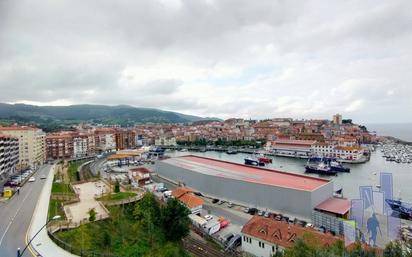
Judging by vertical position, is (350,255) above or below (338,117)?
below

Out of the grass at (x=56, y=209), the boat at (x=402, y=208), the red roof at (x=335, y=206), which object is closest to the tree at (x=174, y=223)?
the grass at (x=56, y=209)

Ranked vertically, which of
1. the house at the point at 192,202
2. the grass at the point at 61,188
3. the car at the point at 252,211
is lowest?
the car at the point at 252,211

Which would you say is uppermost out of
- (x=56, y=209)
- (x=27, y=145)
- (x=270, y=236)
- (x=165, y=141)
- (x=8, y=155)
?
(x=27, y=145)

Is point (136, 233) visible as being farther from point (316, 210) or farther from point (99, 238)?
point (316, 210)

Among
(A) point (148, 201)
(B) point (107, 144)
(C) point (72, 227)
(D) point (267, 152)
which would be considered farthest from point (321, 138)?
(C) point (72, 227)

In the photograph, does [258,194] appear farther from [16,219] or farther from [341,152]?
[341,152]

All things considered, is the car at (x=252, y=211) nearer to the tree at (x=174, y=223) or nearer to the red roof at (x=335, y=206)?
the red roof at (x=335, y=206)

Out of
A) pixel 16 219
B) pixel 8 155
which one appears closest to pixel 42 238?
pixel 16 219

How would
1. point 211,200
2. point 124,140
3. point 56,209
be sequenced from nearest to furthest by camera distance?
point 56,209 → point 211,200 → point 124,140
